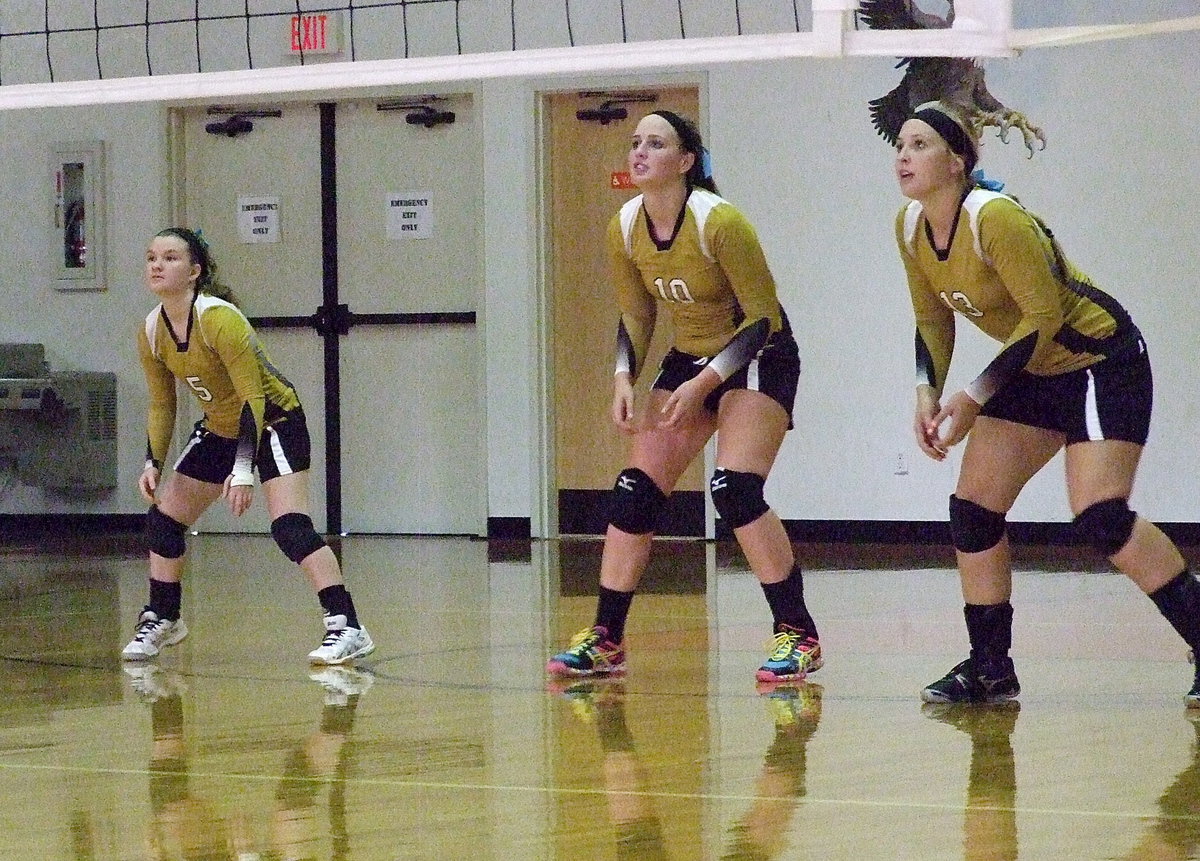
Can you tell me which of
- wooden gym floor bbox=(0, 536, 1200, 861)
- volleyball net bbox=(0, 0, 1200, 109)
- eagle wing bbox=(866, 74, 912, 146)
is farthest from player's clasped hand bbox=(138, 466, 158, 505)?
eagle wing bbox=(866, 74, 912, 146)

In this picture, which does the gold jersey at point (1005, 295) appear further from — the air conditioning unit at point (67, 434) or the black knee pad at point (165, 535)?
the air conditioning unit at point (67, 434)

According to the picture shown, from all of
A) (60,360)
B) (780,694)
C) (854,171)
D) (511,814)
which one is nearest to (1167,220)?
(854,171)

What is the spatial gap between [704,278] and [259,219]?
22.2 ft

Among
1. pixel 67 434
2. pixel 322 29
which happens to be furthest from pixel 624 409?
pixel 67 434

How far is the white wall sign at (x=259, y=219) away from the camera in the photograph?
37.7 ft

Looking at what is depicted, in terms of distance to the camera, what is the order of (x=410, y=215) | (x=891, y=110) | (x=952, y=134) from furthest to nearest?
1. (x=410, y=215)
2. (x=891, y=110)
3. (x=952, y=134)

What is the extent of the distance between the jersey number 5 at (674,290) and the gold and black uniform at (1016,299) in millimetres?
652

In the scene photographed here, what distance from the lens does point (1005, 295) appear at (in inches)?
184

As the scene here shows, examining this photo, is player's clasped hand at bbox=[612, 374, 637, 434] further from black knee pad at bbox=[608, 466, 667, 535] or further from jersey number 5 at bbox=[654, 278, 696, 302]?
jersey number 5 at bbox=[654, 278, 696, 302]

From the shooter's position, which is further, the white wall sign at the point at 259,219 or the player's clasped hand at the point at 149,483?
the white wall sign at the point at 259,219

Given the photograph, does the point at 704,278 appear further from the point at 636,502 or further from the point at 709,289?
the point at 636,502

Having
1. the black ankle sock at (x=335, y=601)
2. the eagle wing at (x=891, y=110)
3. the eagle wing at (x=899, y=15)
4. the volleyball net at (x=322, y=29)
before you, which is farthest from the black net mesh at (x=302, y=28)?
the black ankle sock at (x=335, y=601)

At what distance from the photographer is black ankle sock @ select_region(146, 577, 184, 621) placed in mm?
6047

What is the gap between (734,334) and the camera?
521 centimetres
